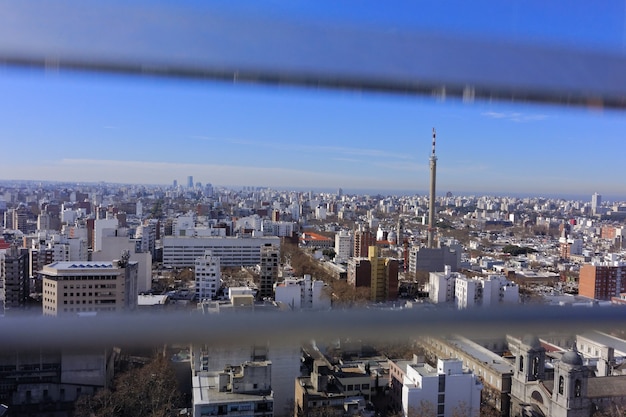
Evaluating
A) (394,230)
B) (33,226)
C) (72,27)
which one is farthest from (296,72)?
(394,230)

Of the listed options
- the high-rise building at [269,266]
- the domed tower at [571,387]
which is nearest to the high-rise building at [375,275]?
the high-rise building at [269,266]

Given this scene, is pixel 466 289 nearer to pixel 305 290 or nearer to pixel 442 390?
pixel 305 290

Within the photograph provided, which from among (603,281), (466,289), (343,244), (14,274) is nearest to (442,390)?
(14,274)

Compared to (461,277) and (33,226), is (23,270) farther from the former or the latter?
(461,277)

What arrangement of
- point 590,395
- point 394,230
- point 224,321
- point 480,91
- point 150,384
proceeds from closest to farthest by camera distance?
point 224,321, point 480,91, point 150,384, point 590,395, point 394,230

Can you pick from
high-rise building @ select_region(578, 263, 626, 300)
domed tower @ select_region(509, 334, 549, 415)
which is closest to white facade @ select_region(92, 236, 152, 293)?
domed tower @ select_region(509, 334, 549, 415)

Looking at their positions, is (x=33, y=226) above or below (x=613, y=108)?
below
